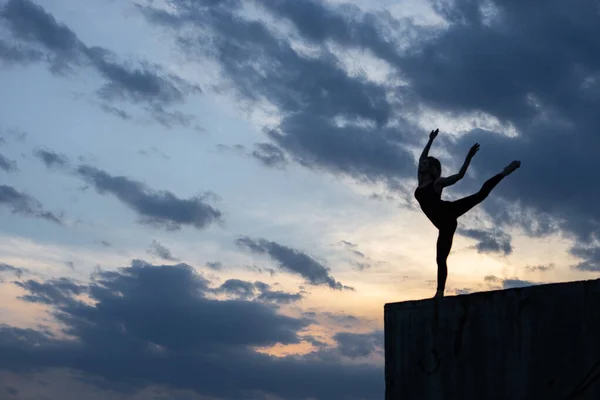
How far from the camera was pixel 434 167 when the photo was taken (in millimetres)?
15609

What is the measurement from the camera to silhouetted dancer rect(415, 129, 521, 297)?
14.6 meters

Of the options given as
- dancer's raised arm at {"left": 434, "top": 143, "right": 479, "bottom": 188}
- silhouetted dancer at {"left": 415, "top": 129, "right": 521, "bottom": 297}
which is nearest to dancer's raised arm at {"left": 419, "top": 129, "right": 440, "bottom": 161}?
silhouetted dancer at {"left": 415, "top": 129, "right": 521, "bottom": 297}

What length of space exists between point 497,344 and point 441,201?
3256mm

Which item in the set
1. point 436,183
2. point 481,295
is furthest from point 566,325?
point 436,183

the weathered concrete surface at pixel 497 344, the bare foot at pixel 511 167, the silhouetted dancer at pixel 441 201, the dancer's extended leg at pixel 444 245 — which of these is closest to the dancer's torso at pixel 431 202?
the silhouetted dancer at pixel 441 201

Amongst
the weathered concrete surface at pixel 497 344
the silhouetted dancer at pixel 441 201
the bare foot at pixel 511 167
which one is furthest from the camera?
the silhouetted dancer at pixel 441 201

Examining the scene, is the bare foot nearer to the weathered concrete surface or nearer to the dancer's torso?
the dancer's torso

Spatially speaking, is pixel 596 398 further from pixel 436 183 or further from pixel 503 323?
pixel 436 183

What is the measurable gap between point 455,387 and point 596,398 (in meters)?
2.63

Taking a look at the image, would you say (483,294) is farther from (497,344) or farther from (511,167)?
(511,167)

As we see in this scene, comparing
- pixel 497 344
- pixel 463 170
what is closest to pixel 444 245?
pixel 463 170

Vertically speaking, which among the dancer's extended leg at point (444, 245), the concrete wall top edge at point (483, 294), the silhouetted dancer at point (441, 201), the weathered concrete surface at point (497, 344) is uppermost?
the silhouetted dancer at point (441, 201)

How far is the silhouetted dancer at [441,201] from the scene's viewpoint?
14594 mm

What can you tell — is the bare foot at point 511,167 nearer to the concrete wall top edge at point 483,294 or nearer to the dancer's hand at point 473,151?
the dancer's hand at point 473,151
